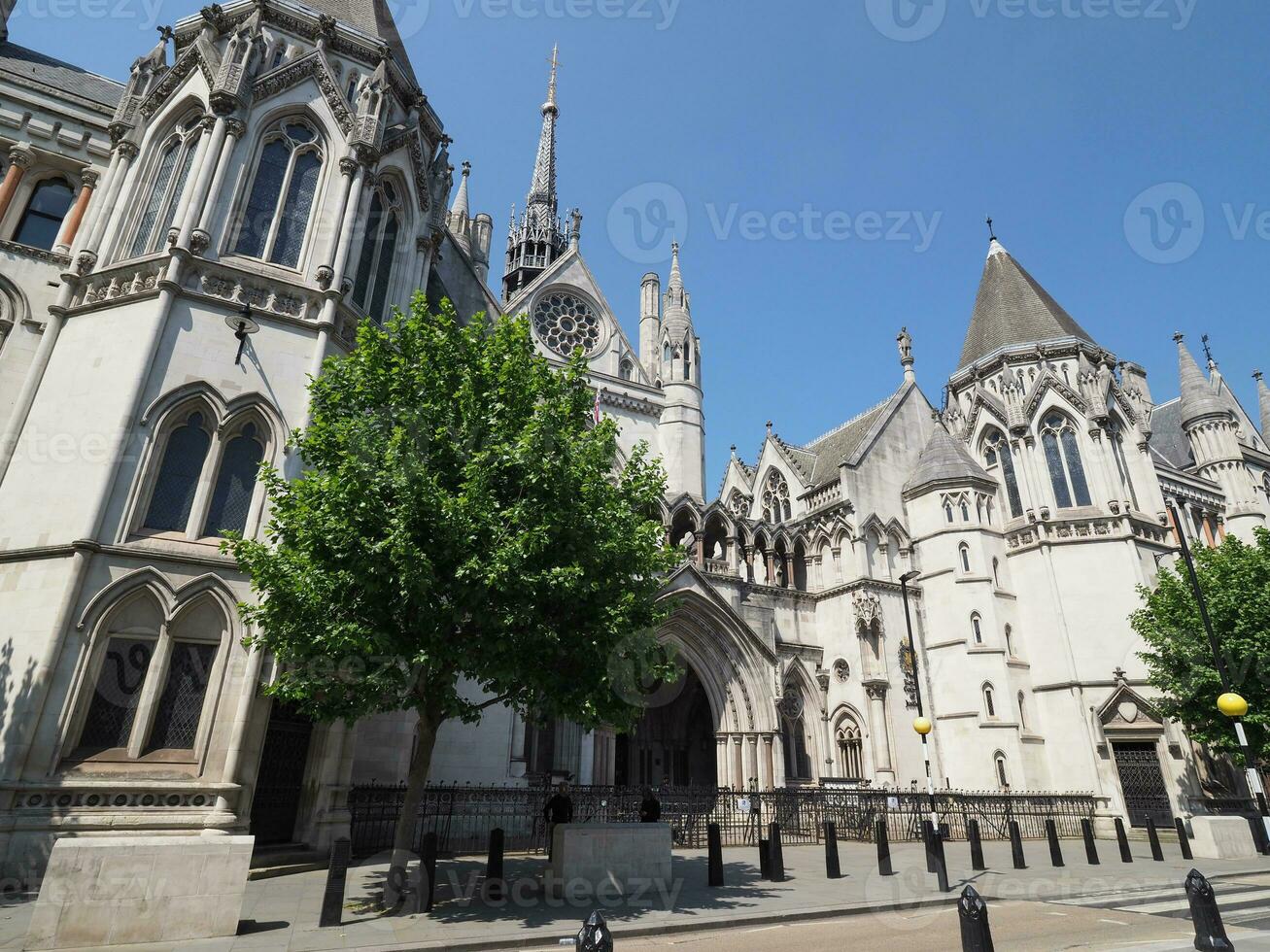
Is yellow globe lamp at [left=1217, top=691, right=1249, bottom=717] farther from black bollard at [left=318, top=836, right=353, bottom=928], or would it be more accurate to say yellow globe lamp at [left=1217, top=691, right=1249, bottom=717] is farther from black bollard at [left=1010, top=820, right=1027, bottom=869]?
black bollard at [left=318, top=836, right=353, bottom=928]

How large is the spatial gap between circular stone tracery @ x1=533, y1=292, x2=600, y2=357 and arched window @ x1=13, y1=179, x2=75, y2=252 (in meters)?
16.8

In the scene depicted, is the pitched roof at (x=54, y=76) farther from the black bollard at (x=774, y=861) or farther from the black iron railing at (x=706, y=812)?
the black bollard at (x=774, y=861)

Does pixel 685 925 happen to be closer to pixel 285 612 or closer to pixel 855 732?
pixel 285 612

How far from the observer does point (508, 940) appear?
27.4ft

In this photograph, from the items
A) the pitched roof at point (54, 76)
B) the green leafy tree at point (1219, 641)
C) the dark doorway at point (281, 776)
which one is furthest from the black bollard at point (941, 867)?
the pitched roof at point (54, 76)

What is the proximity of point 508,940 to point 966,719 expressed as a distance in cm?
2371

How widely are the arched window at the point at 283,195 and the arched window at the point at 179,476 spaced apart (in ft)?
14.3

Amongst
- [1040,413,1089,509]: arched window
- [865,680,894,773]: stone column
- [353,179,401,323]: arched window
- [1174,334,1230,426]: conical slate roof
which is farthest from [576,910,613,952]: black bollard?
[1174,334,1230,426]: conical slate roof

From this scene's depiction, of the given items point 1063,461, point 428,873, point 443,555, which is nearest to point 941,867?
point 428,873

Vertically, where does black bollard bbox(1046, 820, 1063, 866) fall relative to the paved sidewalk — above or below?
above

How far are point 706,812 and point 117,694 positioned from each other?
15088 millimetres

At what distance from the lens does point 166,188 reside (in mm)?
16109

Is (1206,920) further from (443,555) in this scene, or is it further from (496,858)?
(496,858)

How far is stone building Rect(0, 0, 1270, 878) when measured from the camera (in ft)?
40.5
